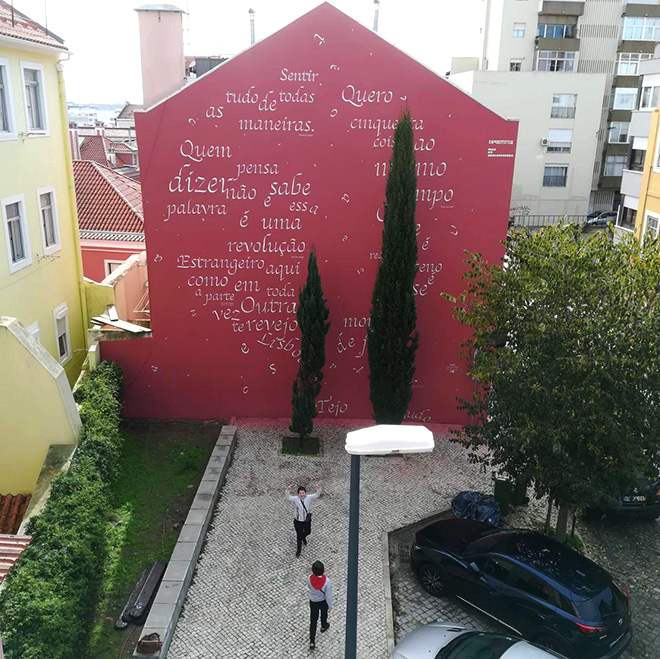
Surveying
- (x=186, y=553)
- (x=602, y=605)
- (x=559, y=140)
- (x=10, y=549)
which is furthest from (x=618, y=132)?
(x=10, y=549)

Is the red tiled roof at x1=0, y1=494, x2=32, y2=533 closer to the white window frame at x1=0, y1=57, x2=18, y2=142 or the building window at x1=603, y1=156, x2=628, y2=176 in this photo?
the white window frame at x1=0, y1=57, x2=18, y2=142

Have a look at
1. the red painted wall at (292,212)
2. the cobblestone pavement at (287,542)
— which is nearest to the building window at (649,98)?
the red painted wall at (292,212)

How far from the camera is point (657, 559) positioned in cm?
1233

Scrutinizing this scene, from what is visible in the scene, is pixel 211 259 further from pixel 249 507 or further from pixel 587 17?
pixel 587 17

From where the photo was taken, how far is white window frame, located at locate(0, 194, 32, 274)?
1506 cm

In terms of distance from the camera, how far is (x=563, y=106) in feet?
142

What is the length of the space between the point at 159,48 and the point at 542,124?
1278 inches

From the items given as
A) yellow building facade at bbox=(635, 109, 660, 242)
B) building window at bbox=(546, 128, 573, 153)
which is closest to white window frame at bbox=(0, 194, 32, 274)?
yellow building facade at bbox=(635, 109, 660, 242)

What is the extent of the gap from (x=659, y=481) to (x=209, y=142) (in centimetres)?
1248

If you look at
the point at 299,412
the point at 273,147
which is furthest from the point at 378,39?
the point at 299,412

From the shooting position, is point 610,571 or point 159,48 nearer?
point 610,571

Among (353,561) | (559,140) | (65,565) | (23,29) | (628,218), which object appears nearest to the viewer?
(353,561)

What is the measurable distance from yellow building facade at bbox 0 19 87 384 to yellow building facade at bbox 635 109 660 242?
19511 mm

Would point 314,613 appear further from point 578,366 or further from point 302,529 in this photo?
point 578,366
